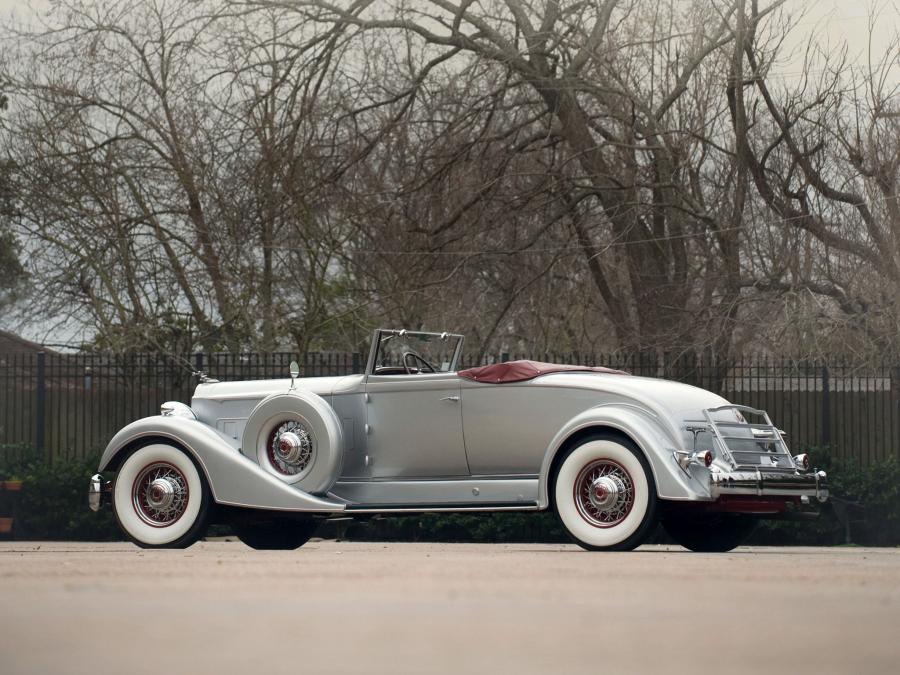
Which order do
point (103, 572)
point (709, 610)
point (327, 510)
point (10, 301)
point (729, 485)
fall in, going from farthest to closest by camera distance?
point (10, 301)
point (327, 510)
point (729, 485)
point (103, 572)
point (709, 610)

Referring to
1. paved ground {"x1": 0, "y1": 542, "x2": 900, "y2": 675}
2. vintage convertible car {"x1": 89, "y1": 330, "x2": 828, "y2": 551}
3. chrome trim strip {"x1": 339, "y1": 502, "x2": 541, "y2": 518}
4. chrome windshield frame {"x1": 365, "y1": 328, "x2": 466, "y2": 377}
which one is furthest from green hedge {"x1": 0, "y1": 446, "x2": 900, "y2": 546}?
paved ground {"x1": 0, "y1": 542, "x2": 900, "y2": 675}

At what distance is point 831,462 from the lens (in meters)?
15.0

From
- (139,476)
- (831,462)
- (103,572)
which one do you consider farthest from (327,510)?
(831,462)

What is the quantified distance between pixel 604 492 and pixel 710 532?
2.00 m

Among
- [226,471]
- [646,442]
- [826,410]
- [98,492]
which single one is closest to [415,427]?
[226,471]

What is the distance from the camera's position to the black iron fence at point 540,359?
15594 millimetres

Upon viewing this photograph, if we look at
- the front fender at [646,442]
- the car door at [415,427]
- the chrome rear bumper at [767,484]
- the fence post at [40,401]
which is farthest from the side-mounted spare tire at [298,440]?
the fence post at [40,401]

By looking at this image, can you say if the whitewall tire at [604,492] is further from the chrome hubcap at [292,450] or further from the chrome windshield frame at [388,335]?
the chrome hubcap at [292,450]

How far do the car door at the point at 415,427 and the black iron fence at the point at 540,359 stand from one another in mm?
5634

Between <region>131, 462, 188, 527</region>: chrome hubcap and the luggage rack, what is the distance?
365cm

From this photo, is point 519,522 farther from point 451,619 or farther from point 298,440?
point 451,619

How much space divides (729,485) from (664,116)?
30.1 ft

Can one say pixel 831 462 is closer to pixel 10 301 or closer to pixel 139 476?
pixel 139 476

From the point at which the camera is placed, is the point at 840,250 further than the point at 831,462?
Yes
